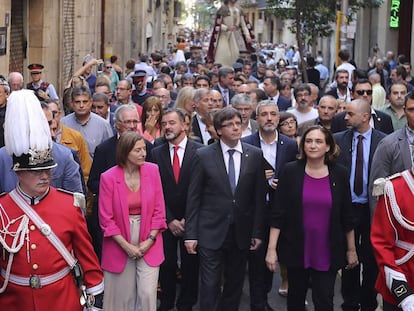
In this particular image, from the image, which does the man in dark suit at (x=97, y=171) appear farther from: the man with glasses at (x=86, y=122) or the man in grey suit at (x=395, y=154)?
the man in grey suit at (x=395, y=154)

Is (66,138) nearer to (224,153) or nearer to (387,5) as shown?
(224,153)

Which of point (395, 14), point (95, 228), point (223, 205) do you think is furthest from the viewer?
point (395, 14)

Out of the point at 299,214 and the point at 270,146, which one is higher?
the point at 270,146

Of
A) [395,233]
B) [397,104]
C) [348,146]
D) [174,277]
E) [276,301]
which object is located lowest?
[276,301]

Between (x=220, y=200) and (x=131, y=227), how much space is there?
87 cm

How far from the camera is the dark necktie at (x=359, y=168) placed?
27.0 ft

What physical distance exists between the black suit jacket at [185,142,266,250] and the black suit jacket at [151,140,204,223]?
0.49m

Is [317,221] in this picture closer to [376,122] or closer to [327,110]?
[376,122]

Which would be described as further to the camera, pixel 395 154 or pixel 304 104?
pixel 304 104

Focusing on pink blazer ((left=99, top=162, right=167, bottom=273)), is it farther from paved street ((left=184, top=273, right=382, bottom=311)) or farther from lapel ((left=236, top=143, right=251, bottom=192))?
paved street ((left=184, top=273, right=382, bottom=311))

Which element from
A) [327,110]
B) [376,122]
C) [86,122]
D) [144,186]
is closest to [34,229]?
[144,186]

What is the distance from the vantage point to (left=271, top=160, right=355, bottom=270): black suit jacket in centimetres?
740

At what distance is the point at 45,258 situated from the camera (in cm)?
550

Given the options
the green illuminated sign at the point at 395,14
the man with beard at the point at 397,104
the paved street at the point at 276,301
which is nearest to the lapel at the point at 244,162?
the paved street at the point at 276,301
